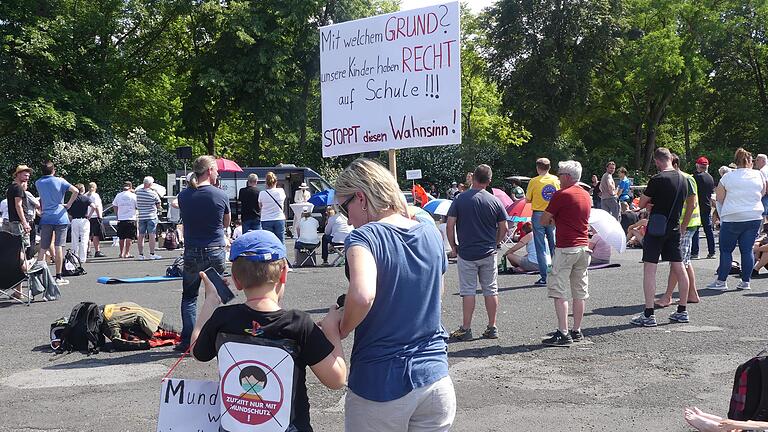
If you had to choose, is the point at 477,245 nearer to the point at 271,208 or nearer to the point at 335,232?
the point at 271,208

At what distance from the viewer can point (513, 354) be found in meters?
7.21

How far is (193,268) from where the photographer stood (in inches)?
284

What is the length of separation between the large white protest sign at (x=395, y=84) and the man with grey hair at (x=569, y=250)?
1407mm

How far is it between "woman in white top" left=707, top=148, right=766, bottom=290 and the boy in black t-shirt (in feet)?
28.9

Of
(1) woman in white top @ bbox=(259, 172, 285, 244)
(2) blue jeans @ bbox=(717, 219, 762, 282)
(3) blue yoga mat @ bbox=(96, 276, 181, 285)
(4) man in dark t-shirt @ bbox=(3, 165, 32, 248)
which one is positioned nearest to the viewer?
(2) blue jeans @ bbox=(717, 219, 762, 282)

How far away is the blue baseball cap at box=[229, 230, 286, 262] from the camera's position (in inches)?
118

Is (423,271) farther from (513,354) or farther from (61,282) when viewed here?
(61,282)

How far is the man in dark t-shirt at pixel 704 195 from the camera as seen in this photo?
13.4 m

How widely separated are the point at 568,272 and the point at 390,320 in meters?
5.01

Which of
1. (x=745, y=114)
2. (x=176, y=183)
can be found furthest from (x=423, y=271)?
(x=745, y=114)

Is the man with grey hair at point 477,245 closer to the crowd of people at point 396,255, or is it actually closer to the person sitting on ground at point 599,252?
the crowd of people at point 396,255

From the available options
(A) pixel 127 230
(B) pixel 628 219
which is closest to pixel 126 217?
(A) pixel 127 230

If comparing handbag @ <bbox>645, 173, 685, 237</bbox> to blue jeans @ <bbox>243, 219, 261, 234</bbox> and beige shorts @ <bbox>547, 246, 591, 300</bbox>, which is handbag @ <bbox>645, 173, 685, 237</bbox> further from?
blue jeans @ <bbox>243, 219, 261, 234</bbox>

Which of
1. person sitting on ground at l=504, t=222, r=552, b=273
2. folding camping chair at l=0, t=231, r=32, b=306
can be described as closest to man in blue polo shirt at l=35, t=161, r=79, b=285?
folding camping chair at l=0, t=231, r=32, b=306
